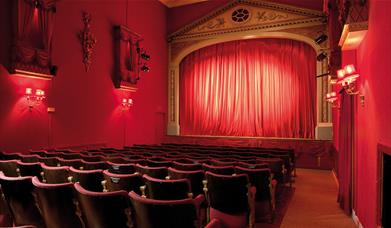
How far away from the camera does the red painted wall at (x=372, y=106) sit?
8.96 feet

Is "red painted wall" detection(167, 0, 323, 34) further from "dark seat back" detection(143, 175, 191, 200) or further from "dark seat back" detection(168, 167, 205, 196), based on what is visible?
"dark seat back" detection(143, 175, 191, 200)

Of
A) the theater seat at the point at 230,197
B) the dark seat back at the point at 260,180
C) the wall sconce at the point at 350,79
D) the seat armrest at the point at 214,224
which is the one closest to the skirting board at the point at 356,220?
the dark seat back at the point at 260,180

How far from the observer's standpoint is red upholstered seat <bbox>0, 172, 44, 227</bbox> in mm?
2625

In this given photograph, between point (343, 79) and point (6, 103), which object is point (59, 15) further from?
point (343, 79)

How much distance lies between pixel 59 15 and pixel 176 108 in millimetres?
6283

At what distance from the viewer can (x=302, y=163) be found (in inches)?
380

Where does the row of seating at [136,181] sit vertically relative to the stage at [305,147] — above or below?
above

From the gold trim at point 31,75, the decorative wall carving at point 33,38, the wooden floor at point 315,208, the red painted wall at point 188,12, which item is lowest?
the wooden floor at point 315,208

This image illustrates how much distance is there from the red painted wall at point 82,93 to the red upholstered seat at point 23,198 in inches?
159

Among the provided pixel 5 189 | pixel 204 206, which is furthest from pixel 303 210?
pixel 5 189

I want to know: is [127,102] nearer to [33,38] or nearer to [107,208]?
[33,38]

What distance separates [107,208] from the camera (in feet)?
7.03

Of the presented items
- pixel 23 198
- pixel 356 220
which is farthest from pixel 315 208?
Answer: pixel 23 198

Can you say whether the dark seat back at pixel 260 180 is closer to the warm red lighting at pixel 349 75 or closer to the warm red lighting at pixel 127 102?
the warm red lighting at pixel 349 75
